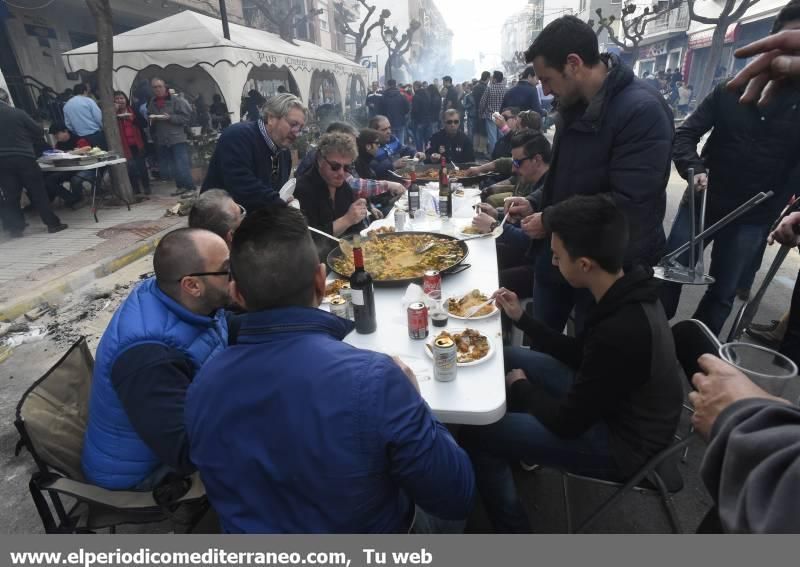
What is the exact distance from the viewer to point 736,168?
3299 millimetres

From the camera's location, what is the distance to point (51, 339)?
4512 millimetres

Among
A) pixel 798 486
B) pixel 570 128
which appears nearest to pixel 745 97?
pixel 798 486

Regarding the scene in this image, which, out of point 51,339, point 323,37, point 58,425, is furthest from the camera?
point 323,37

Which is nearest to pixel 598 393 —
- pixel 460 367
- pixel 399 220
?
pixel 460 367

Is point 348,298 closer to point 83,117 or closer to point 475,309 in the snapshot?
point 475,309

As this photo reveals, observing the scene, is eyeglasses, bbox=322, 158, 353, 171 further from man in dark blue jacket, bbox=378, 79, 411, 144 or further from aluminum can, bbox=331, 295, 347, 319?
man in dark blue jacket, bbox=378, 79, 411, 144

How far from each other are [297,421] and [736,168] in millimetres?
3681

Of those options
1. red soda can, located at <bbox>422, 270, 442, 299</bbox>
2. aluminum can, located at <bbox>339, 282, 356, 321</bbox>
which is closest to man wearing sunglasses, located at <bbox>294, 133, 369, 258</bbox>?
aluminum can, located at <bbox>339, 282, 356, 321</bbox>

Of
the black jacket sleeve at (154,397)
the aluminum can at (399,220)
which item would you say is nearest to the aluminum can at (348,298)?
the black jacket sleeve at (154,397)

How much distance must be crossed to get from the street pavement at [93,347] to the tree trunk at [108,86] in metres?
0.58

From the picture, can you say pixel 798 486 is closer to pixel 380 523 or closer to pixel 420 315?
pixel 380 523

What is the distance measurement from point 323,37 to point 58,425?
131 feet

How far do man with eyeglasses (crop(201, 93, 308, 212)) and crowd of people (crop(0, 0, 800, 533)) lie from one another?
3.71ft

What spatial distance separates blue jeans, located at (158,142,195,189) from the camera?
9.80 metres
